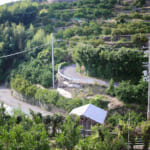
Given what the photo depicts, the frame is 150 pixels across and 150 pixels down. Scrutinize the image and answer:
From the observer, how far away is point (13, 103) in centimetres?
1742

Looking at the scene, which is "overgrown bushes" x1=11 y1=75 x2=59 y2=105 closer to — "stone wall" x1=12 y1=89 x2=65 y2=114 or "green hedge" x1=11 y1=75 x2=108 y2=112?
"green hedge" x1=11 y1=75 x2=108 y2=112

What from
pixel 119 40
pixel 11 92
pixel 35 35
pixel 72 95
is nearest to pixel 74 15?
pixel 35 35

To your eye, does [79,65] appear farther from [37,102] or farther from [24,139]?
[24,139]

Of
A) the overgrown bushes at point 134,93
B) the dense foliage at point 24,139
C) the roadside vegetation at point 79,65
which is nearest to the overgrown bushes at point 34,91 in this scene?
the roadside vegetation at point 79,65

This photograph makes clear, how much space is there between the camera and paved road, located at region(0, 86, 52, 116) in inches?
620

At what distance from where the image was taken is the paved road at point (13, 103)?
15.7 metres

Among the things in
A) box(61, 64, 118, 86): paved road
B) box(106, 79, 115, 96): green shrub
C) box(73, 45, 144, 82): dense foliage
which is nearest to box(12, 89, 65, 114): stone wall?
box(61, 64, 118, 86): paved road

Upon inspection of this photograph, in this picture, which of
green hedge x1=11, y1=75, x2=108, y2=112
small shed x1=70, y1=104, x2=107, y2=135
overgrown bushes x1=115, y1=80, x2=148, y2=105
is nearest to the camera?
small shed x1=70, y1=104, x2=107, y2=135

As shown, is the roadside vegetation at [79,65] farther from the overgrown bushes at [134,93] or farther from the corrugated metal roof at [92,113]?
the corrugated metal roof at [92,113]

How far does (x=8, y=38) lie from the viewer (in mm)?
23938

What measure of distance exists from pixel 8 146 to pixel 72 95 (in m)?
8.73

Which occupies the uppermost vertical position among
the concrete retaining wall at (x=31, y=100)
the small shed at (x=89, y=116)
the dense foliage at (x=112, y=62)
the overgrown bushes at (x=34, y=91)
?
the dense foliage at (x=112, y=62)

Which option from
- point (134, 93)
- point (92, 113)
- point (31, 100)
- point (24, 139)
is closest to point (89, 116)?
point (92, 113)

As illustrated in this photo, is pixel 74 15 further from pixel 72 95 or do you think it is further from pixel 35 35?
pixel 72 95
